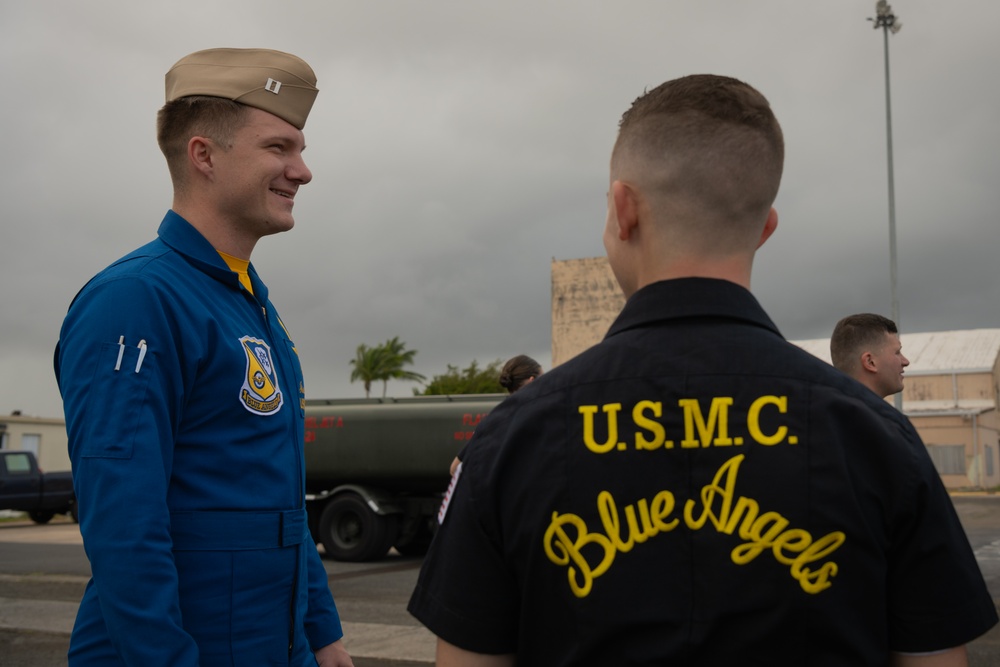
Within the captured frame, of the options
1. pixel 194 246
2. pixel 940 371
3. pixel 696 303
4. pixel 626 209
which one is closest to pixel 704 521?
pixel 696 303

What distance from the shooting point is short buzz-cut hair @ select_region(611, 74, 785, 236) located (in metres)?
1.52

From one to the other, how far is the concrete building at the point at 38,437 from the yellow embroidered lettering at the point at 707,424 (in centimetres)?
4345

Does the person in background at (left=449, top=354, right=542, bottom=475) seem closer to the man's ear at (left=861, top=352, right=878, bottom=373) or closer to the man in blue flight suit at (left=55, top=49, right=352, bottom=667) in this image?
the man's ear at (left=861, top=352, right=878, bottom=373)

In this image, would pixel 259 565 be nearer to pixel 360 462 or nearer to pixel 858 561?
pixel 858 561

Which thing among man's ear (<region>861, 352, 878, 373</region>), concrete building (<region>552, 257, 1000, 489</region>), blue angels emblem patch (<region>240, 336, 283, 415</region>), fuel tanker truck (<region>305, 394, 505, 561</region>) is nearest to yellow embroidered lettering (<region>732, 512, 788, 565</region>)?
blue angels emblem patch (<region>240, 336, 283, 415</region>)

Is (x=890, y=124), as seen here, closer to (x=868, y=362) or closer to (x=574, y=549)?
(x=868, y=362)

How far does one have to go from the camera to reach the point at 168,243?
2367 millimetres

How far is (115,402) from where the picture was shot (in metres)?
1.96

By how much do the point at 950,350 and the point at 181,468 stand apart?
48733 millimetres

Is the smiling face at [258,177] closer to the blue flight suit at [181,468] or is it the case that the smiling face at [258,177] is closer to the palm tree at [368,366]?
the blue flight suit at [181,468]

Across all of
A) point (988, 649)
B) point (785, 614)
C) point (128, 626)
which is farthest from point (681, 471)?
point (988, 649)

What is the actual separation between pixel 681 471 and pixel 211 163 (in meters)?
1.57

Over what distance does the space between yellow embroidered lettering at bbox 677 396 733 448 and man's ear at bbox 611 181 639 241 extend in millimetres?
313

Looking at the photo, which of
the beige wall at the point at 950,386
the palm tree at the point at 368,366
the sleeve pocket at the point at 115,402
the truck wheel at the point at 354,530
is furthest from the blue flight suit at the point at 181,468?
the palm tree at the point at 368,366
